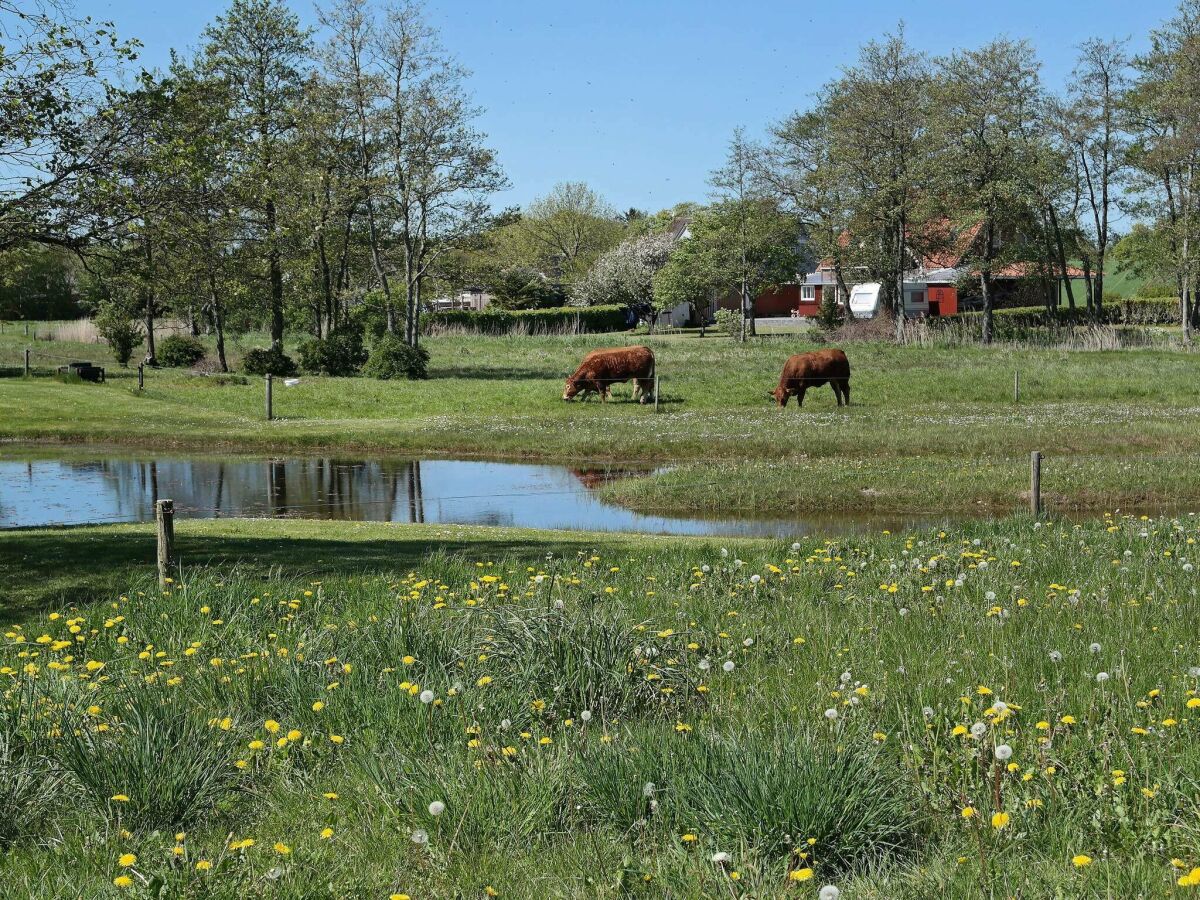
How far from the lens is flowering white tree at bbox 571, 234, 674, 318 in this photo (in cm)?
10394

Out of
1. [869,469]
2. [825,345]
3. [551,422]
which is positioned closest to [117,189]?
[869,469]

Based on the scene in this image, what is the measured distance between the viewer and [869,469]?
90.6 ft

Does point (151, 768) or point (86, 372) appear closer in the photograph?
point (151, 768)

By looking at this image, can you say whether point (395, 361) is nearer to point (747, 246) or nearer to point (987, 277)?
point (747, 246)

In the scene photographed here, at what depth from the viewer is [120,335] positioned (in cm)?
5381

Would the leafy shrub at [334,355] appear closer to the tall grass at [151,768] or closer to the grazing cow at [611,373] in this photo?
the grazing cow at [611,373]

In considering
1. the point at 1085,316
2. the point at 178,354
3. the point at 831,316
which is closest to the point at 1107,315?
the point at 1085,316

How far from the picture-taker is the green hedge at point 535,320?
265 ft

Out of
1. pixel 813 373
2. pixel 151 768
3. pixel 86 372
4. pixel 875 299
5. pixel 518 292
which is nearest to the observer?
pixel 151 768

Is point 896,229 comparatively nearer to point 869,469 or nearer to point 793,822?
point 869,469

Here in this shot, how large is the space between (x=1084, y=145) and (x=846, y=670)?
73.0 m

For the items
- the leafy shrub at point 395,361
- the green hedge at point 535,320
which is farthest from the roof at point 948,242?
the leafy shrub at point 395,361

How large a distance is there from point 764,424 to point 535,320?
170 feet

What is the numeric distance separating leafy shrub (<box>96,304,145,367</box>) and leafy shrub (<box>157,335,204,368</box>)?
1.38 meters
